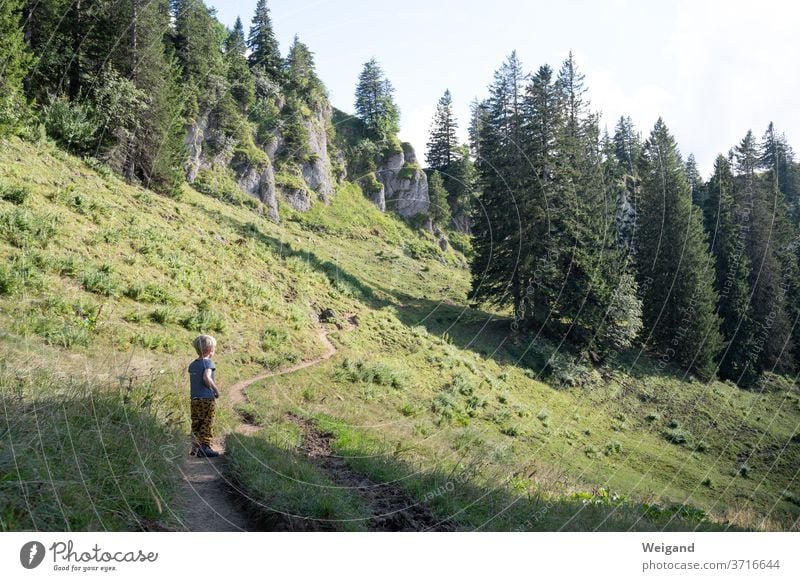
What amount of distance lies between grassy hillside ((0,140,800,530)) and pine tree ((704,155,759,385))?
2.79 meters

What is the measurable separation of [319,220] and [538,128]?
19.9 meters

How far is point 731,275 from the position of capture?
37.7 meters

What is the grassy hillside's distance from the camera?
15.9ft

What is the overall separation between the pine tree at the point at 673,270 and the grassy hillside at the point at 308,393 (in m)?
3.32

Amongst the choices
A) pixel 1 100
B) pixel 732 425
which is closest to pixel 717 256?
pixel 732 425

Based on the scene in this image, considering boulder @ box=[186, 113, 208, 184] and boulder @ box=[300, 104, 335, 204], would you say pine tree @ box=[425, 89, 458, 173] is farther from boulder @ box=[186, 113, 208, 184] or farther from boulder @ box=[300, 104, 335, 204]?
Answer: boulder @ box=[186, 113, 208, 184]

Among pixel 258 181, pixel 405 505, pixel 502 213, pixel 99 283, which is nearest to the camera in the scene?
pixel 405 505

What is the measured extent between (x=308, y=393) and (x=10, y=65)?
19624 mm

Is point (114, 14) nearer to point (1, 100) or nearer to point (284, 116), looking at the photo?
point (1, 100)

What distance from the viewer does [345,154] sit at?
33719 mm

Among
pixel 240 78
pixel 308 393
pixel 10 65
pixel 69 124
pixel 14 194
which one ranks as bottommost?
pixel 308 393

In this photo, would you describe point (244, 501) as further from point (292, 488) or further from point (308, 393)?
point (308, 393)

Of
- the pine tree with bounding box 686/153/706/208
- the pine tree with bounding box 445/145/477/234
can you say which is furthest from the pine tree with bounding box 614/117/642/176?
the pine tree with bounding box 445/145/477/234

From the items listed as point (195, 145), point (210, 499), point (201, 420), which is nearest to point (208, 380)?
point (201, 420)
